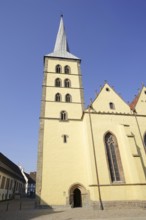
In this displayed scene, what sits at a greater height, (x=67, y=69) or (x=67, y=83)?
(x=67, y=69)

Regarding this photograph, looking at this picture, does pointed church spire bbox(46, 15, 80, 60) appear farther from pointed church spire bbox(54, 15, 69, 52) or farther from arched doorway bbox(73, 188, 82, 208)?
arched doorway bbox(73, 188, 82, 208)

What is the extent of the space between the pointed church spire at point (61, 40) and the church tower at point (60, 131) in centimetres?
435

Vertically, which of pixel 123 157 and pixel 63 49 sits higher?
pixel 63 49

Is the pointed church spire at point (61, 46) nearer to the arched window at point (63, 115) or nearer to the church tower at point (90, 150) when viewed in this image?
the church tower at point (90, 150)

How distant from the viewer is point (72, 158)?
17.3 metres

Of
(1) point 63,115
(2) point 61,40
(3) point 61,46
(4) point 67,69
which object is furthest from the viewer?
(2) point 61,40

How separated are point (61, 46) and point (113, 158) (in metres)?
23.1

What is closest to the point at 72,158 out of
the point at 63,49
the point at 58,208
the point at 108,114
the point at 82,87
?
the point at 58,208

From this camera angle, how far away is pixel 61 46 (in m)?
30.3

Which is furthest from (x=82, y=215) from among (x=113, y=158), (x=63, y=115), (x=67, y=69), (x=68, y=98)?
(x=67, y=69)

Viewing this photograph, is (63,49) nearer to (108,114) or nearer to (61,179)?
(108,114)

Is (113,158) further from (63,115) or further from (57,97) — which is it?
(57,97)

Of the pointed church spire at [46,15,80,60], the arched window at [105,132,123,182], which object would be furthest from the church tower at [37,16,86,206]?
the arched window at [105,132,123,182]

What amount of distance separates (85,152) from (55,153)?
3322 mm
